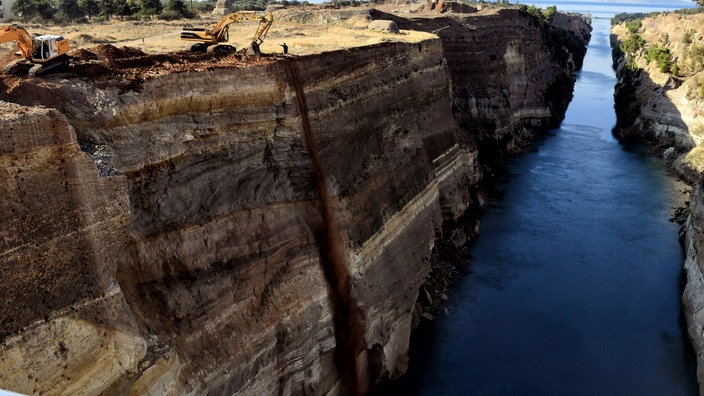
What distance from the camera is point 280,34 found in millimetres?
30484

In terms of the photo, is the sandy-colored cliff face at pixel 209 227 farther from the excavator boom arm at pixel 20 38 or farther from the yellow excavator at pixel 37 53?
the excavator boom arm at pixel 20 38

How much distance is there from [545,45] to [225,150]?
189ft

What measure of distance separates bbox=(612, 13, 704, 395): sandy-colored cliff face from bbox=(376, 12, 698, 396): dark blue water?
5.94 ft

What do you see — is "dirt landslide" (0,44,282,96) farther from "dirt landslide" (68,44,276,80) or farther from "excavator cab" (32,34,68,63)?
"excavator cab" (32,34,68,63)

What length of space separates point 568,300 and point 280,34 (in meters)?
18.6

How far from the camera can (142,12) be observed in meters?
44.9

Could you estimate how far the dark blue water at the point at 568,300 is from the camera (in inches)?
921

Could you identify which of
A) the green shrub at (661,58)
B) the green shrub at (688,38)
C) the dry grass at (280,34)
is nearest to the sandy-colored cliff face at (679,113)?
the green shrub at (688,38)

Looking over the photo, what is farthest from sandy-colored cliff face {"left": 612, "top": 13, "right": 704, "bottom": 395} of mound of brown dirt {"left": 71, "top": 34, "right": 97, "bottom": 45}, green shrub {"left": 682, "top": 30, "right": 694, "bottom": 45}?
mound of brown dirt {"left": 71, "top": 34, "right": 97, "bottom": 45}

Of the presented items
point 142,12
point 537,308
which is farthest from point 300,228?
point 142,12

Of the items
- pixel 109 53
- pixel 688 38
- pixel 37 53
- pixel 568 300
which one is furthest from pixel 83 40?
pixel 688 38

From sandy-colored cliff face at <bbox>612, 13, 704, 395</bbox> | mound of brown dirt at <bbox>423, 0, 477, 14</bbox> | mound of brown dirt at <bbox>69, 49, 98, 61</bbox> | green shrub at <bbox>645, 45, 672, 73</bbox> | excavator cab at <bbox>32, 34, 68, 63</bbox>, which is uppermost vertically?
mound of brown dirt at <bbox>423, 0, 477, 14</bbox>

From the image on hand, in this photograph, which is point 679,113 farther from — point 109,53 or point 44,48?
point 44,48

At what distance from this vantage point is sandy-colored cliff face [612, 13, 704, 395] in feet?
98.0
